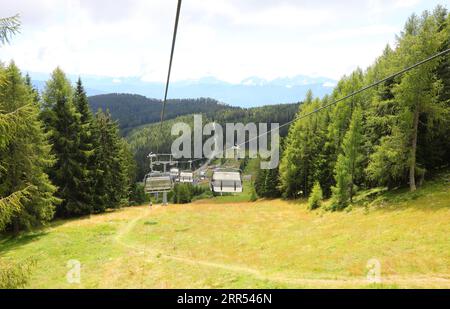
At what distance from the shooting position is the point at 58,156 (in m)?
37.8

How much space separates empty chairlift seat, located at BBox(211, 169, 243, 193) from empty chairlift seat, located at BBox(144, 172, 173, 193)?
573 centimetres

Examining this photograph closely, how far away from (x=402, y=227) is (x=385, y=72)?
17010 millimetres

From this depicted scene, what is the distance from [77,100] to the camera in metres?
42.1

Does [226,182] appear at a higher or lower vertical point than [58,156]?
lower

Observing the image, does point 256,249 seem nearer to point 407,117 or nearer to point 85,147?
point 407,117

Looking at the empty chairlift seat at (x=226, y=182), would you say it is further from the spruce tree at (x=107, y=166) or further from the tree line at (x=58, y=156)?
the spruce tree at (x=107, y=166)

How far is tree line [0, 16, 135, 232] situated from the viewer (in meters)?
28.4

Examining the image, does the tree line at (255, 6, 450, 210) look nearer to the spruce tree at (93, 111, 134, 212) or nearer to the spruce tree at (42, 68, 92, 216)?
the spruce tree at (93, 111, 134, 212)

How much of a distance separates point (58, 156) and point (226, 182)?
2136 cm

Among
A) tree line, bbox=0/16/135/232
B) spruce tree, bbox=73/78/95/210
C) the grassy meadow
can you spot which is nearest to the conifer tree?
the grassy meadow

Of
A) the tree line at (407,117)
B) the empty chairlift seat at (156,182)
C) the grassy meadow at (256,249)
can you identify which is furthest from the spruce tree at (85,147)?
the tree line at (407,117)

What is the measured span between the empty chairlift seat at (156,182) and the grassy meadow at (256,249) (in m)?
4.29

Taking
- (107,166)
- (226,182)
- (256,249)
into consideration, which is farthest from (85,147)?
(256,249)
